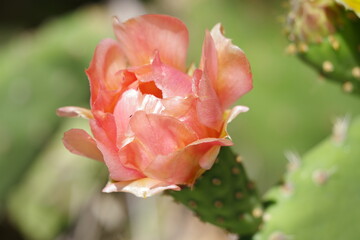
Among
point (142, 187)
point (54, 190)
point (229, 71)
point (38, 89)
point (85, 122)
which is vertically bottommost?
point (54, 190)

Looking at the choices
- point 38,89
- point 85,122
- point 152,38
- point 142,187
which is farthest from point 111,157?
point 85,122

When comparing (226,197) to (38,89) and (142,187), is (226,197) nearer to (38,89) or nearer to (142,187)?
(142,187)

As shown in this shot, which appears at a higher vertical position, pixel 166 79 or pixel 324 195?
pixel 166 79

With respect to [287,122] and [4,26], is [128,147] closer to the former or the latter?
[287,122]

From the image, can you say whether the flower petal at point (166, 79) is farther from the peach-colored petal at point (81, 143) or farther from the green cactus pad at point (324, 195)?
the green cactus pad at point (324, 195)

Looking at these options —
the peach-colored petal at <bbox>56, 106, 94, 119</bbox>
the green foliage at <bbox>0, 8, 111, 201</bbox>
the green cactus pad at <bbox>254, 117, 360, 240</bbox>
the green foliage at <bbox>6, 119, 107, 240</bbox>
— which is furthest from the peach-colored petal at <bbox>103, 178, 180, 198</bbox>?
the green foliage at <bbox>6, 119, 107, 240</bbox>

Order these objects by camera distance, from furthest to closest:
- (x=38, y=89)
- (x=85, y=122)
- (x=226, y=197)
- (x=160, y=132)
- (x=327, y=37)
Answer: (x=85, y=122) → (x=38, y=89) → (x=327, y=37) → (x=226, y=197) → (x=160, y=132)
